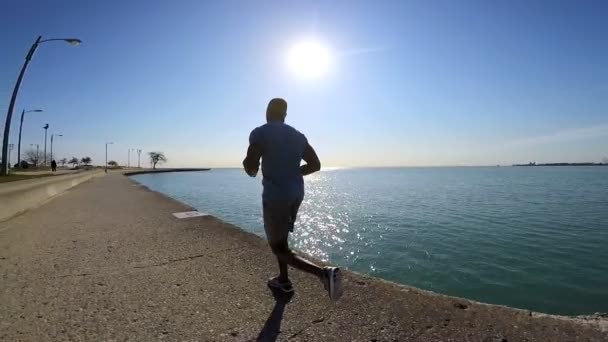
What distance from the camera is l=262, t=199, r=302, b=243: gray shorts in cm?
325

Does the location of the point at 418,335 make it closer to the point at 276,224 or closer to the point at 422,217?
the point at 276,224

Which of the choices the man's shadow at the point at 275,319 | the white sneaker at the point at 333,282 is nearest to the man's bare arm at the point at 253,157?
the white sneaker at the point at 333,282

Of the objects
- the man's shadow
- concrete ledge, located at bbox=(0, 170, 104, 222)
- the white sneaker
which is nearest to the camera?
the man's shadow

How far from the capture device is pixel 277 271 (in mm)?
4484

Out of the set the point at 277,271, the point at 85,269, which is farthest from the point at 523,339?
the point at 85,269

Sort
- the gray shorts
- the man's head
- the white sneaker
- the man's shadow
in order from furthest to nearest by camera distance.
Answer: the man's head
the gray shorts
the white sneaker
the man's shadow

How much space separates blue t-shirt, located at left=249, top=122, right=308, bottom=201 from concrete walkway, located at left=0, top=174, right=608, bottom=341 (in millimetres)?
1092

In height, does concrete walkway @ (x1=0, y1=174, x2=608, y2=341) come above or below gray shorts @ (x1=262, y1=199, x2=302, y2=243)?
below

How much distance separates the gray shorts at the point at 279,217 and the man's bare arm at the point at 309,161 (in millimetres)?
378

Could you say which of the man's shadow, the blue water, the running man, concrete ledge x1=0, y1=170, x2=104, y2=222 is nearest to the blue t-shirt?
the running man

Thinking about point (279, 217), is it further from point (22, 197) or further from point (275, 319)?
point (22, 197)

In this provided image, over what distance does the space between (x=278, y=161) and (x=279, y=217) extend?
1.74 ft

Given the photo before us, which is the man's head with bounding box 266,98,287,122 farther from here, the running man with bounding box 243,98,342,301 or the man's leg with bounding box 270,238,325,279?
the man's leg with bounding box 270,238,325,279

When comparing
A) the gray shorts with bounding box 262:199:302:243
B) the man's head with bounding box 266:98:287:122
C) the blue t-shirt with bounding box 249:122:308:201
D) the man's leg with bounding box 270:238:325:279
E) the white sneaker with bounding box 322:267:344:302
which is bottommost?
the white sneaker with bounding box 322:267:344:302
